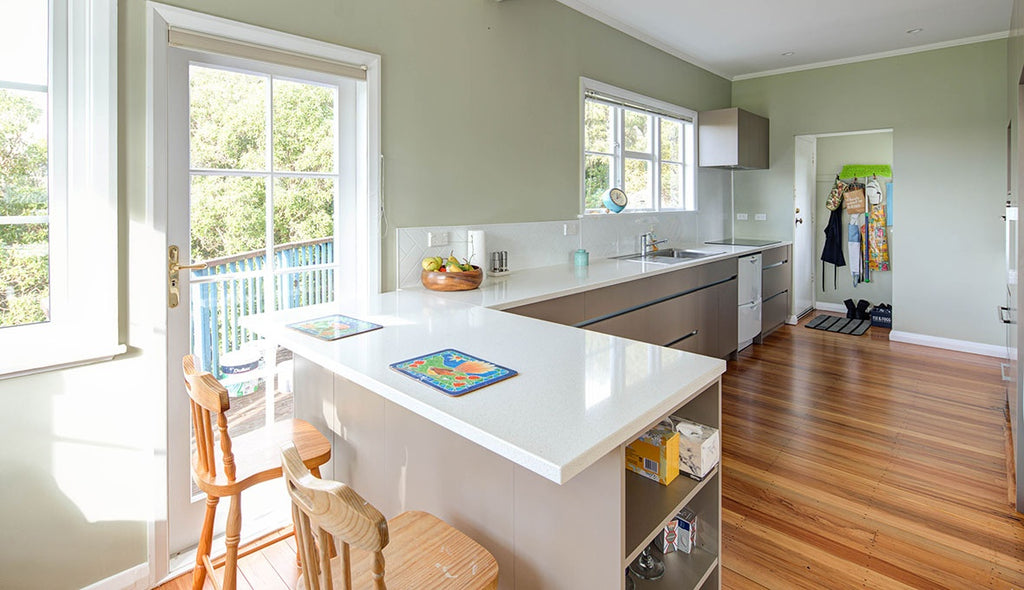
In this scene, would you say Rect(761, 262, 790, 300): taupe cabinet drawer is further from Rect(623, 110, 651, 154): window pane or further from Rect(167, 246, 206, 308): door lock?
Rect(167, 246, 206, 308): door lock

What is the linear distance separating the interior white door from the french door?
16.3 feet

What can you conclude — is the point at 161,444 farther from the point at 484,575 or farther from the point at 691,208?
the point at 691,208

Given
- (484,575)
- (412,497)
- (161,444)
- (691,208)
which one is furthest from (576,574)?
(691,208)

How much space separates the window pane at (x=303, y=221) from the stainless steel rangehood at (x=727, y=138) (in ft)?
12.9

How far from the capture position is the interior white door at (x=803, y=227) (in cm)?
582

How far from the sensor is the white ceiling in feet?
12.5

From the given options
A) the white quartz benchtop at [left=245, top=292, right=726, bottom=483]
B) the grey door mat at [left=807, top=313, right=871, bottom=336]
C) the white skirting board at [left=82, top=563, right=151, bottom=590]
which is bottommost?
the white skirting board at [left=82, top=563, right=151, bottom=590]

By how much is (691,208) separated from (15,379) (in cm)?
500

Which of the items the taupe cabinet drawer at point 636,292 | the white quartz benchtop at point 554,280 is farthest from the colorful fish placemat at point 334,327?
the taupe cabinet drawer at point 636,292

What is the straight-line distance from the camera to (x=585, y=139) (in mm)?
3957

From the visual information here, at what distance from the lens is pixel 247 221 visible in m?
2.21

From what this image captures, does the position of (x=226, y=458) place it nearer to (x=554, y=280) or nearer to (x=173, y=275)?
(x=173, y=275)

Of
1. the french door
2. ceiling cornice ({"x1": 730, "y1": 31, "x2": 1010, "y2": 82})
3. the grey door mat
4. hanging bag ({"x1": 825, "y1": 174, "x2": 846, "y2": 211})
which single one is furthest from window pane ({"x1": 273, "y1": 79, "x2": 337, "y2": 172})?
hanging bag ({"x1": 825, "y1": 174, "x2": 846, "y2": 211})

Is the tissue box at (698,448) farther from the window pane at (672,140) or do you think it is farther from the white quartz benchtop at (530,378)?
the window pane at (672,140)
